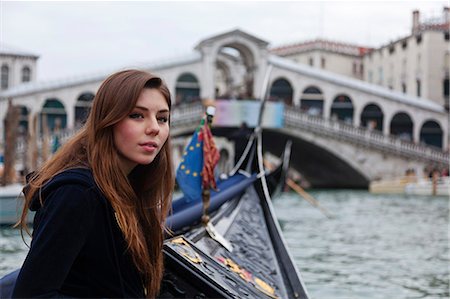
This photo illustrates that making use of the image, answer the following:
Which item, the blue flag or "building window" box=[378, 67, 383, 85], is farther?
"building window" box=[378, 67, 383, 85]

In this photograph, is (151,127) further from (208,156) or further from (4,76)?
(4,76)

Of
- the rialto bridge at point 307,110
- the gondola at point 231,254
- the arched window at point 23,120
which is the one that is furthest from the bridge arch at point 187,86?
the gondola at point 231,254

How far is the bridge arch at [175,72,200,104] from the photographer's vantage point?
35.7ft

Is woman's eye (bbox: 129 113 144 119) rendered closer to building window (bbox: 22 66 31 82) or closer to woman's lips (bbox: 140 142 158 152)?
woman's lips (bbox: 140 142 158 152)

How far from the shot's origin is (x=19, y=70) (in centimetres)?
1184

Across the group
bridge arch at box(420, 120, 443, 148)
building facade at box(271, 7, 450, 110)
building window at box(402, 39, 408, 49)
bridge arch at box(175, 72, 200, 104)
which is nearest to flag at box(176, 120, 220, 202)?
bridge arch at box(175, 72, 200, 104)

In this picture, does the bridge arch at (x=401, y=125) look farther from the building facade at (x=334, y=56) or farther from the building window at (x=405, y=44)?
the building facade at (x=334, y=56)

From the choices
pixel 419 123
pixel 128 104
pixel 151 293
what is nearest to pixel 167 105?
pixel 128 104

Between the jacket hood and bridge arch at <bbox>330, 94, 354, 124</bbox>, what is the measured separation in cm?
1111

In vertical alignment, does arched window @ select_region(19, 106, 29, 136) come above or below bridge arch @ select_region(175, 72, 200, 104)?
below

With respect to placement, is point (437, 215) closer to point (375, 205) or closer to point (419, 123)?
point (375, 205)

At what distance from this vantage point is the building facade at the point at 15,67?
11.7 meters

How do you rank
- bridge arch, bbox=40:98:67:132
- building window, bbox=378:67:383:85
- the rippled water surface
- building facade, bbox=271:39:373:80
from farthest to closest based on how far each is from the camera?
building facade, bbox=271:39:373:80, building window, bbox=378:67:383:85, bridge arch, bbox=40:98:67:132, the rippled water surface

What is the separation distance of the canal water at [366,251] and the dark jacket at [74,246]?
1.73 metres
